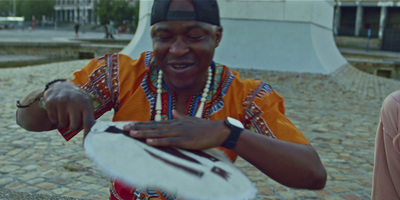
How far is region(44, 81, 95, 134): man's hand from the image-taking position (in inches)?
60.2

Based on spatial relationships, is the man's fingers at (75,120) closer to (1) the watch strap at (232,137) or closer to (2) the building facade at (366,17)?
(1) the watch strap at (232,137)

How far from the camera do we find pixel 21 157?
4570mm

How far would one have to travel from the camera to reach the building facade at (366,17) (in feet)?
137

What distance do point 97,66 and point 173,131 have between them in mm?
728

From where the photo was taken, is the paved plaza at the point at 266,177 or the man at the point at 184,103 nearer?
the man at the point at 184,103

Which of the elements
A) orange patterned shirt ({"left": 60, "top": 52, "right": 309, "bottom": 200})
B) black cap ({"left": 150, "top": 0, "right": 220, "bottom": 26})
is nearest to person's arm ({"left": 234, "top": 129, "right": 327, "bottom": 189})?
orange patterned shirt ({"left": 60, "top": 52, "right": 309, "bottom": 200})

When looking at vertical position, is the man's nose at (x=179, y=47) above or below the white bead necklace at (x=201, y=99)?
above

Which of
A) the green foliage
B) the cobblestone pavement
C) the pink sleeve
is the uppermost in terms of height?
the green foliage

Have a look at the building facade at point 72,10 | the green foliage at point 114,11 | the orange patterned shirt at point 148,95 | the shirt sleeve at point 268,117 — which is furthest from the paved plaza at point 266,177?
the building facade at point 72,10

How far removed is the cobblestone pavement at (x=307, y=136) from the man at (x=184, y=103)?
1.86 meters

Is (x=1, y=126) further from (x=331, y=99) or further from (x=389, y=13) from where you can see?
(x=389, y=13)

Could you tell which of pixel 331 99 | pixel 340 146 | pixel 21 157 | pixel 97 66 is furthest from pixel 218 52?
pixel 97 66

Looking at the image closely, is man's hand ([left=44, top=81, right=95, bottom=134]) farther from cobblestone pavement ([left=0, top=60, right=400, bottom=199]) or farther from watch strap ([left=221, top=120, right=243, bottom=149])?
cobblestone pavement ([left=0, top=60, right=400, bottom=199])

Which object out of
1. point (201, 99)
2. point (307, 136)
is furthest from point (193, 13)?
point (307, 136)
